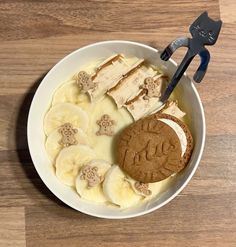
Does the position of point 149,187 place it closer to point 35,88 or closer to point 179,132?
point 179,132

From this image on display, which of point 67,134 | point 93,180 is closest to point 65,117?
point 67,134

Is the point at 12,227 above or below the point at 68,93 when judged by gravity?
below

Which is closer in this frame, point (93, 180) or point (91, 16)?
point (93, 180)

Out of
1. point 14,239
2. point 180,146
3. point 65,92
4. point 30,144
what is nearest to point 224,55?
point 180,146

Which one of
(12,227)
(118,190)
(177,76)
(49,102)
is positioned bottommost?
(12,227)

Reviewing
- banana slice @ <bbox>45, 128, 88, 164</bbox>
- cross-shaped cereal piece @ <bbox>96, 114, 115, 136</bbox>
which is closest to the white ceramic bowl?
banana slice @ <bbox>45, 128, 88, 164</bbox>
